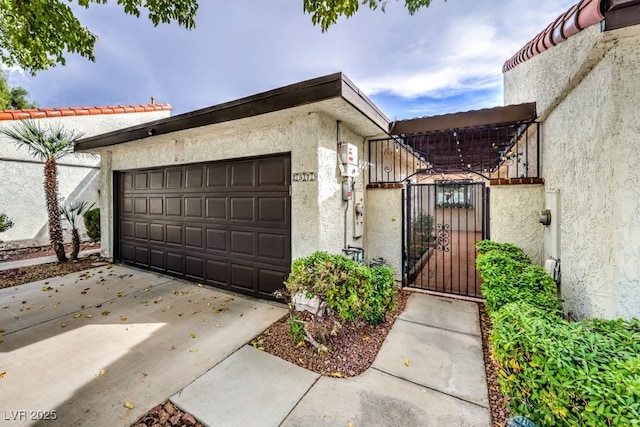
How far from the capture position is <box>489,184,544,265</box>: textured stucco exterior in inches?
190

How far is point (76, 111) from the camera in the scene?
1033cm

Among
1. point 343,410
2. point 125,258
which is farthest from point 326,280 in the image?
point 125,258

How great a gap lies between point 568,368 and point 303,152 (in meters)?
4.08

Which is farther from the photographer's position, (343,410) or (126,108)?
(126,108)

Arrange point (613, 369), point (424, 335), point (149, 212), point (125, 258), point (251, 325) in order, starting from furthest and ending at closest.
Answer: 1. point (125, 258)
2. point (149, 212)
3. point (251, 325)
4. point (424, 335)
5. point (613, 369)

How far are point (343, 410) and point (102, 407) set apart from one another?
246 centimetres

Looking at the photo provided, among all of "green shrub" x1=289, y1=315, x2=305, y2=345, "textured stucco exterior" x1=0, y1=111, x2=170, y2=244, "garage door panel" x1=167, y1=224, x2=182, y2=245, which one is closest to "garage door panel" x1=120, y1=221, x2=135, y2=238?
"garage door panel" x1=167, y1=224, x2=182, y2=245

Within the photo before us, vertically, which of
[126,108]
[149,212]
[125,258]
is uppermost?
[126,108]

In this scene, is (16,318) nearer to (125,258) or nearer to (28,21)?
(125,258)

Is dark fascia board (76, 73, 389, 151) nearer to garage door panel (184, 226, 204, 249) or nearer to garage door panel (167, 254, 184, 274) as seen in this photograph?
garage door panel (184, 226, 204, 249)

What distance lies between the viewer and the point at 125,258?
8172 mm

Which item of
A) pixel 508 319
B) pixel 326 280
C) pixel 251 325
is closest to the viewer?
pixel 508 319

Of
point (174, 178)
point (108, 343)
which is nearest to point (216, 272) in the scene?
point (108, 343)

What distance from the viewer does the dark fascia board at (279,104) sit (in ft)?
12.0
